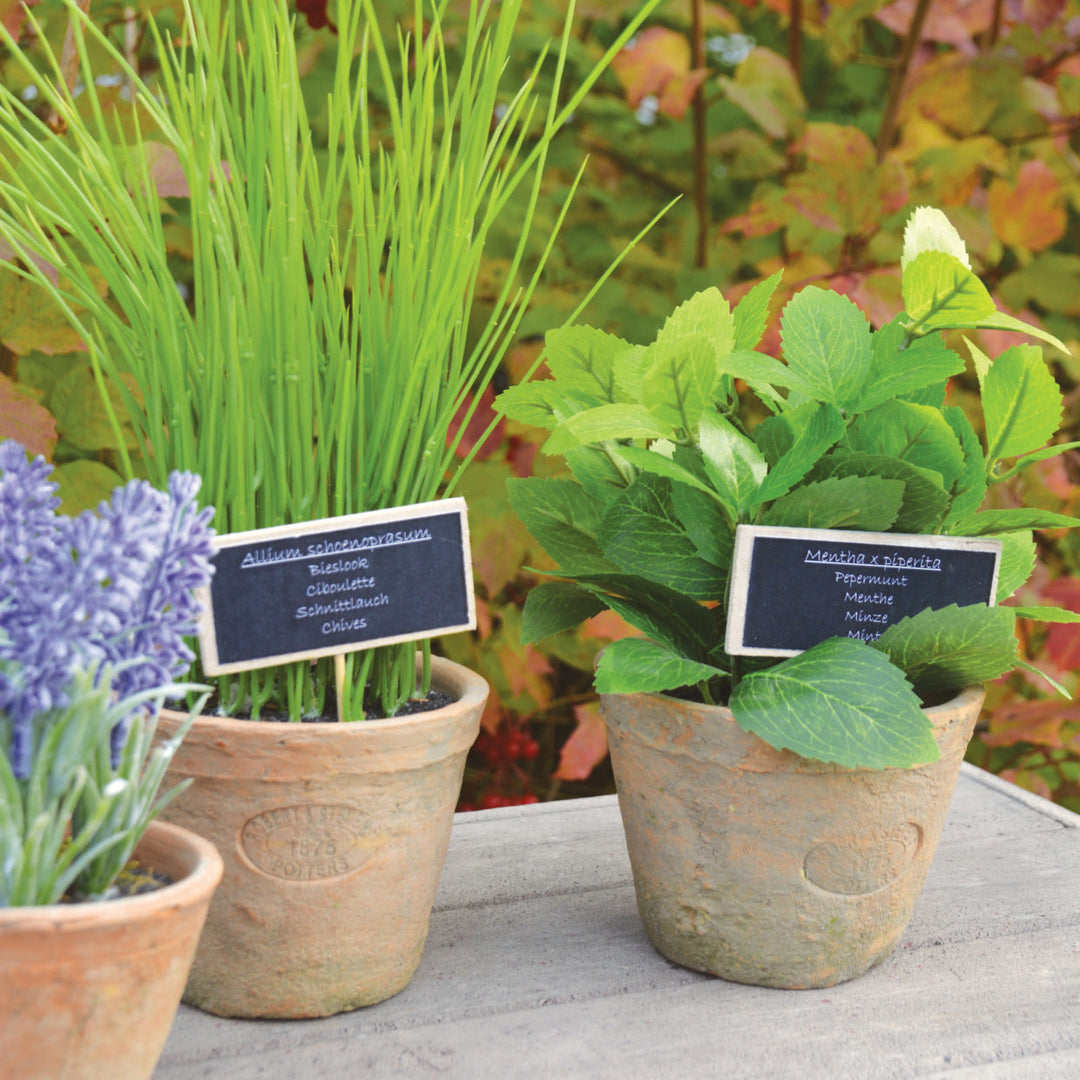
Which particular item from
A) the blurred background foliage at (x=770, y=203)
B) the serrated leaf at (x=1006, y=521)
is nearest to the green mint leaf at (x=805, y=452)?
the serrated leaf at (x=1006, y=521)

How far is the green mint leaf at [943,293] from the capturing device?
546 mm

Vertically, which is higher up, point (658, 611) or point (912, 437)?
point (912, 437)

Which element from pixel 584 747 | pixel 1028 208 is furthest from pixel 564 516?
pixel 1028 208

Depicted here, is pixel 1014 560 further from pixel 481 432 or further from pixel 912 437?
pixel 481 432

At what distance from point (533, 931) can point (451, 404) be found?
1.04ft

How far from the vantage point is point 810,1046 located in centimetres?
54

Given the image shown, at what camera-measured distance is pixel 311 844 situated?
54 centimetres

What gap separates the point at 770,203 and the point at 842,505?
64cm

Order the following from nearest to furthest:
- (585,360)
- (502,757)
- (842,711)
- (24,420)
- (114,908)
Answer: (114,908)
(842,711)
(585,360)
(24,420)
(502,757)

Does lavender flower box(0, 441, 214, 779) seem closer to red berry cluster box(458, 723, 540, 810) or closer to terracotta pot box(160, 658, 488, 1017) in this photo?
terracotta pot box(160, 658, 488, 1017)

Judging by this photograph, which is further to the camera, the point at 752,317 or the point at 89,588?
the point at 752,317

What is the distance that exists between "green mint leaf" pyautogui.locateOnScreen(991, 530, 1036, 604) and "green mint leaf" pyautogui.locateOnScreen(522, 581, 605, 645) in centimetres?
24

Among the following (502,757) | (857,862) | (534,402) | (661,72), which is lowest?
(502,757)

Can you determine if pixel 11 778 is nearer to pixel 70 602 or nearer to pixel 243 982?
pixel 70 602
